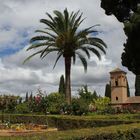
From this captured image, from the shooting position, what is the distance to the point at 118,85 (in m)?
61.6

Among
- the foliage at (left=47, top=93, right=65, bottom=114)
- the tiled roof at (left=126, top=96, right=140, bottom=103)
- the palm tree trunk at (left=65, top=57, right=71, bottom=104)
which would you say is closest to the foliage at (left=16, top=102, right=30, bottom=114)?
the foliage at (left=47, top=93, right=65, bottom=114)

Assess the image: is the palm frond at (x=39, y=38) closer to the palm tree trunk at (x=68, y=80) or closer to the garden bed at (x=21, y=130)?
the palm tree trunk at (x=68, y=80)

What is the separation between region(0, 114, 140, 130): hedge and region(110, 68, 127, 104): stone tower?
37.9 metres

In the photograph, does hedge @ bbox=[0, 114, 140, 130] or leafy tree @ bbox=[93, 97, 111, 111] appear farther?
leafy tree @ bbox=[93, 97, 111, 111]

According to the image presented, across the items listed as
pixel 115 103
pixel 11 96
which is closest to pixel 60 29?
pixel 11 96

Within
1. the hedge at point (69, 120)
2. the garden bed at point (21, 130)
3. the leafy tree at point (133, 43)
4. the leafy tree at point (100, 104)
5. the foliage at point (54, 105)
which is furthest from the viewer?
the leafy tree at point (100, 104)

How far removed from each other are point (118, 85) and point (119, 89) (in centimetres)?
89

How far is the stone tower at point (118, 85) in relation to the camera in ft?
198

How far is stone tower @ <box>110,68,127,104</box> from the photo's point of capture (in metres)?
60.5

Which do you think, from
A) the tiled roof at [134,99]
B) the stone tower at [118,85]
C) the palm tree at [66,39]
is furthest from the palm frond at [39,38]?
the tiled roof at [134,99]

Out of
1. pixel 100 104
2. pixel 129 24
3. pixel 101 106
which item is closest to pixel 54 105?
pixel 101 106

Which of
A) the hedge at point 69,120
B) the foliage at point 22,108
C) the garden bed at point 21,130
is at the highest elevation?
the foliage at point 22,108

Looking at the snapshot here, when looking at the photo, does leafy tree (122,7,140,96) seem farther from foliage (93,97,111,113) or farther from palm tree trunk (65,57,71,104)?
palm tree trunk (65,57,71,104)

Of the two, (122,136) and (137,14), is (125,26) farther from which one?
(122,136)
